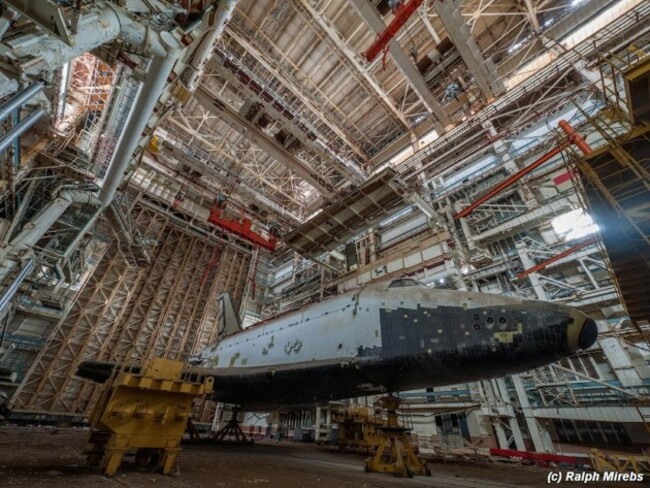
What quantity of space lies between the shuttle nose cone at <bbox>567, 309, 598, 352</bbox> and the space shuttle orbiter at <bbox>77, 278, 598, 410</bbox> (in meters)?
0.01

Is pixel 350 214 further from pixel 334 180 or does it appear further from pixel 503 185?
pixel 334 180

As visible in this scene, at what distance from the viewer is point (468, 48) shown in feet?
43.7

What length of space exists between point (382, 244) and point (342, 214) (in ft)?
28.4

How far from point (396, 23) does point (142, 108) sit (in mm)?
10535

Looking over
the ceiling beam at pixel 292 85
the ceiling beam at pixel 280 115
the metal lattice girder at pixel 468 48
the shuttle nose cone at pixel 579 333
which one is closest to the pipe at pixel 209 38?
the ceiling beam at pixel 280 115

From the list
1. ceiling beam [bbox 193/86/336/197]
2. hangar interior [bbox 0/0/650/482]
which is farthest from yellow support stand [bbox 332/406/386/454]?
ceiling beam [bbox 193/86/336/197]

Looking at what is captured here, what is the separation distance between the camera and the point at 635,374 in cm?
895

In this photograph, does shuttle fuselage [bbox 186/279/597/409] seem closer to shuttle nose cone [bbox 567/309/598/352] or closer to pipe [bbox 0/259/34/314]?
shuttle nose cone [bbox 567/309/598/352]

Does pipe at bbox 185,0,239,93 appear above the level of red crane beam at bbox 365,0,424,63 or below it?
below

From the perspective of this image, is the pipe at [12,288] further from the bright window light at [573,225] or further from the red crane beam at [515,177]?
the bright window light at [573,225]

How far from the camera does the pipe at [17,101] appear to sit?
359 centimetres

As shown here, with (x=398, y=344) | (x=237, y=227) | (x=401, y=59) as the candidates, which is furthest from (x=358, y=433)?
(x=401, y=59)

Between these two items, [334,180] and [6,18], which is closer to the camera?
[6,18]

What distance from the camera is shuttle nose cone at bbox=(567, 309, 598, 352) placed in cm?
385
